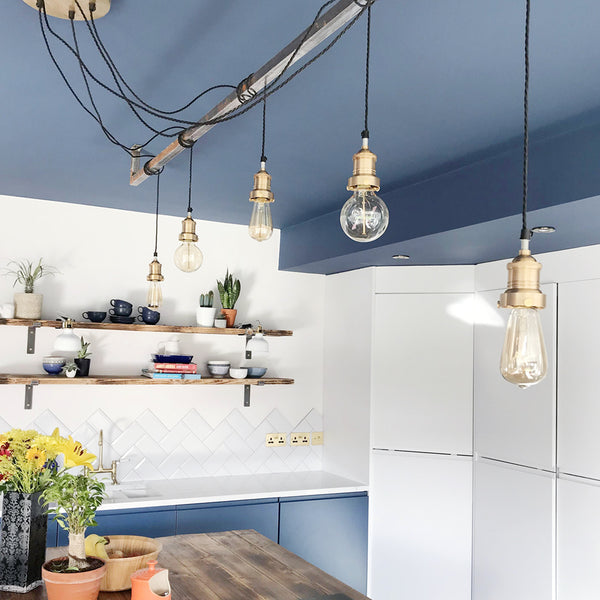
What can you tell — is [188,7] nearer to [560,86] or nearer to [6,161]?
[560,86]

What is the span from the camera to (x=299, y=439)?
4758 mm

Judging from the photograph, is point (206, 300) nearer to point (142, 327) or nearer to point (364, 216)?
point (142, 327)

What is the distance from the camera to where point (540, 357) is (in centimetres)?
104

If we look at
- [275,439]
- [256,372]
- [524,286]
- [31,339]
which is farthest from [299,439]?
[524,286]

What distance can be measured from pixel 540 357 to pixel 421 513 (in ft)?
11.1

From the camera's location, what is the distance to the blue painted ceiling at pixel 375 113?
175 cm

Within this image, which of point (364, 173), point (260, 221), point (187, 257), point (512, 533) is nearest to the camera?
point (364, 173)

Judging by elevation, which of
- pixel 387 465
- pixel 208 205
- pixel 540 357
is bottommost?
pixel 387 465

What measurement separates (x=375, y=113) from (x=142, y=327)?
2.28 metres

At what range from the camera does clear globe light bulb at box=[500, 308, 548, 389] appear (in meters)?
1.04

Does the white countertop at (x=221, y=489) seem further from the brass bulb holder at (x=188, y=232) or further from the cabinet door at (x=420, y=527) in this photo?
the brass bulb holder at (x=188, y=232)

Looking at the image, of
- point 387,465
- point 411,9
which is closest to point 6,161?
point 411,9

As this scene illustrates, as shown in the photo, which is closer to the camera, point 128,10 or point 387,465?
point 128,10

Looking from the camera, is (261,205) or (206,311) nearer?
(261,205)
